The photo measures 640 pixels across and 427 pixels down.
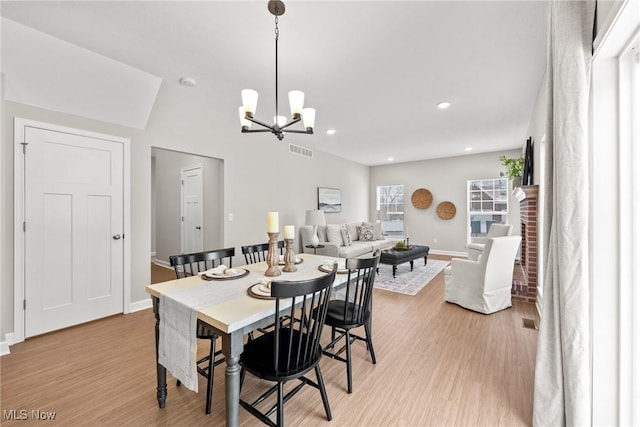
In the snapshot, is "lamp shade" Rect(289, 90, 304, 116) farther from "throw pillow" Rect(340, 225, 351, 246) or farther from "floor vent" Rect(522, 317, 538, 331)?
"throw pillow" Rect(340, 225, 351, 246)

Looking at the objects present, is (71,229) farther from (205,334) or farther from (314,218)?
(314,218)

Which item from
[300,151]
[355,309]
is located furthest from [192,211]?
[355,309]

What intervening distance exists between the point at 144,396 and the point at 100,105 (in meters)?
2.95

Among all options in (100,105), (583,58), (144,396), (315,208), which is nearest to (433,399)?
(144,396)

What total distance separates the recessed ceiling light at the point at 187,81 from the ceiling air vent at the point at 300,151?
2.62 metres

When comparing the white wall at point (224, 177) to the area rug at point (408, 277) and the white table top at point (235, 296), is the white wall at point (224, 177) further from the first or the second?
the area rug at point (408, 277)

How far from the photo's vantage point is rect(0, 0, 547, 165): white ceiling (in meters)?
1.95

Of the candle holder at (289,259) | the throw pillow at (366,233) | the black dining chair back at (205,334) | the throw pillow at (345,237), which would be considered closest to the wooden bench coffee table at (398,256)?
the throw pillow at (345,237)

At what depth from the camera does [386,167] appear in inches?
329

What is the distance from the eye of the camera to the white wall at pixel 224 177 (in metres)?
2.51

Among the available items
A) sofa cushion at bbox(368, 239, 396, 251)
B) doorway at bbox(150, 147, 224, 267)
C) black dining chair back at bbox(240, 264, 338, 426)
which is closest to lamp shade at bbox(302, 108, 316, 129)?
black dining chair back at bbox(240, 264, 338, 426)

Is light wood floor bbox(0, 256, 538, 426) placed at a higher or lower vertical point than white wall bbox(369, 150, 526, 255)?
lower

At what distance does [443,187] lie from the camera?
24.1ft

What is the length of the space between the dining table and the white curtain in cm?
127
